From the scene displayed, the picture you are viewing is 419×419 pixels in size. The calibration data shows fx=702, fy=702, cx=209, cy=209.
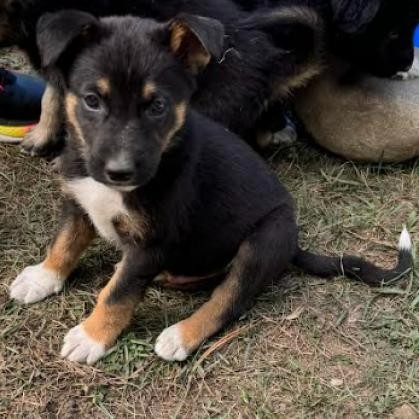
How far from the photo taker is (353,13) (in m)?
4.54

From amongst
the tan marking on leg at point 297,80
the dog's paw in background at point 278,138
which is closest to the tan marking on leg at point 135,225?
the tan marking on leg at point 297,80

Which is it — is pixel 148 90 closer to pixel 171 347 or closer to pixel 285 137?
pixel 171 347

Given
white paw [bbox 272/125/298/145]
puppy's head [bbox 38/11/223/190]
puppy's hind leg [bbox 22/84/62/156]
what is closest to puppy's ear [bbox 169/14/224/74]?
puppy's head [bbox 38/11/223/190]

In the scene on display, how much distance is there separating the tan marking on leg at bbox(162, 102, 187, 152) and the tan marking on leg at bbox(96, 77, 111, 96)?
1.15 ft

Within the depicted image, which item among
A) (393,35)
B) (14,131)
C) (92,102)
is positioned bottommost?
(14,131)

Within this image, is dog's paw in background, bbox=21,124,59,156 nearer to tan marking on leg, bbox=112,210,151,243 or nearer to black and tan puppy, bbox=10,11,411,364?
black and tan puppy, bbox=10,11,411,364

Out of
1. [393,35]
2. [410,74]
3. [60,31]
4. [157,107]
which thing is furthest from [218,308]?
[410,74]

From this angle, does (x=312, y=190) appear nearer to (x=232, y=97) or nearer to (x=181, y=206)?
(x=232, y=97)

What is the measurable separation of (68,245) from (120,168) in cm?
97

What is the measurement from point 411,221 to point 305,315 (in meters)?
1.17

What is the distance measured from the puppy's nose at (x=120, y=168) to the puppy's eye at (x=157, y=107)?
26 cm

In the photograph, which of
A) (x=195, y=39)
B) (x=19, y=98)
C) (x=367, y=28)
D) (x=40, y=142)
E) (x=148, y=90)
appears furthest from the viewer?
(x=19, y=98)

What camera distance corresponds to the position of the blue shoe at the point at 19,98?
5.09 meters

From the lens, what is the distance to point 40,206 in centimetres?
436
